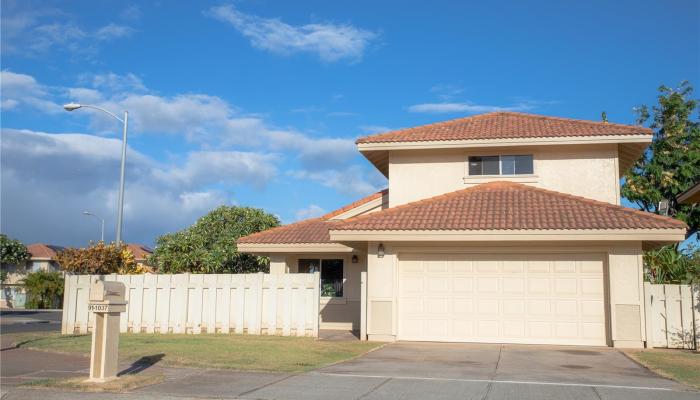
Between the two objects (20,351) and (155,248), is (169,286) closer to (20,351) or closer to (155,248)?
(20,351)

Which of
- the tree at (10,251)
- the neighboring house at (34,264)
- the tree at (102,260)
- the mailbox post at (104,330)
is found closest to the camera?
the mailbox post at (104,330)

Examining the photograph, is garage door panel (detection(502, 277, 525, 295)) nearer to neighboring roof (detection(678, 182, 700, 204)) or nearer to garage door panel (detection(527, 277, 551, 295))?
garage door panel (detection(527, 277, 551, 295))

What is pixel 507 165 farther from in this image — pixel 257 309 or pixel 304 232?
pixel 257 309

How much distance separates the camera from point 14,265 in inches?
2292

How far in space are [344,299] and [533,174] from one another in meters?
7.26

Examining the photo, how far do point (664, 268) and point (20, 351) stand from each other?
672 inches

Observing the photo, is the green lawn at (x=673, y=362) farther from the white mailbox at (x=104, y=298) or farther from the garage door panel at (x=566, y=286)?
the white mailbox at (x=104, y=298)

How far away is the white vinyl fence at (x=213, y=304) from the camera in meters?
16.7

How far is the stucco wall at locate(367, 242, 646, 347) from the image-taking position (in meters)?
15.3

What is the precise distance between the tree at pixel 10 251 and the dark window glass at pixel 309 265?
43.0m

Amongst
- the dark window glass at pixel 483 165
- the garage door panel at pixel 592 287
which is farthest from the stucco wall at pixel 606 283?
the dark window glass at pixel 483 165

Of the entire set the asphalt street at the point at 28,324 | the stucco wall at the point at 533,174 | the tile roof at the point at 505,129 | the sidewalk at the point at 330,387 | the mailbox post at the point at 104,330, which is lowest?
the asphalt street at the point at 28,324

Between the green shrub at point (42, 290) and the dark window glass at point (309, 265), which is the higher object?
the dark window glass at point (309, 265)

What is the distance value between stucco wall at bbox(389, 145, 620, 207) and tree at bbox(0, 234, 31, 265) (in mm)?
46876
